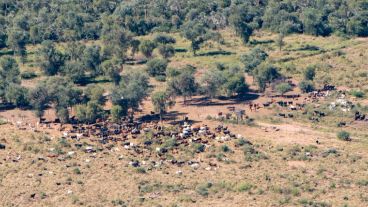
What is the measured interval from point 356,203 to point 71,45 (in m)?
77.1

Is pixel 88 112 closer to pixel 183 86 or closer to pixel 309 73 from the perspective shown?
pixel 183 86

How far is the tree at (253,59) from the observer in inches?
4793

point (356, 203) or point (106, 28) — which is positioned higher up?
point (106, 28)

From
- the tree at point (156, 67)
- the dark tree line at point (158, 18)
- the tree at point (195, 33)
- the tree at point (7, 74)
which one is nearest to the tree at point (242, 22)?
the dark tree line at point (158, 18)

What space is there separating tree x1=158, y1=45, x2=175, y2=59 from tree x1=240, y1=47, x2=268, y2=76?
14.4 m

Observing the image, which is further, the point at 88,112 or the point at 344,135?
the point at 88,112

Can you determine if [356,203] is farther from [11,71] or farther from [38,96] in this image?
[11,71]

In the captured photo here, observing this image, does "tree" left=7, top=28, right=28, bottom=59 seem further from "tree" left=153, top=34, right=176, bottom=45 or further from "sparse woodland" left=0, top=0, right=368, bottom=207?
"tree" left=153, top=34, right=176, bottom=45

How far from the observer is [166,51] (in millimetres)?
132250

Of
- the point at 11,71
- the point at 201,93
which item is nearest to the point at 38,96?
the point at 11,71

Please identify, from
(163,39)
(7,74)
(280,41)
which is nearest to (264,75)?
(280,41)

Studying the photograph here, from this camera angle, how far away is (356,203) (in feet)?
237

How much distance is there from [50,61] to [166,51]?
22758 millimetres

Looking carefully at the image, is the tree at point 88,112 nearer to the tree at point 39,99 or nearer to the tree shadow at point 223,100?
the tree at point 39,99
